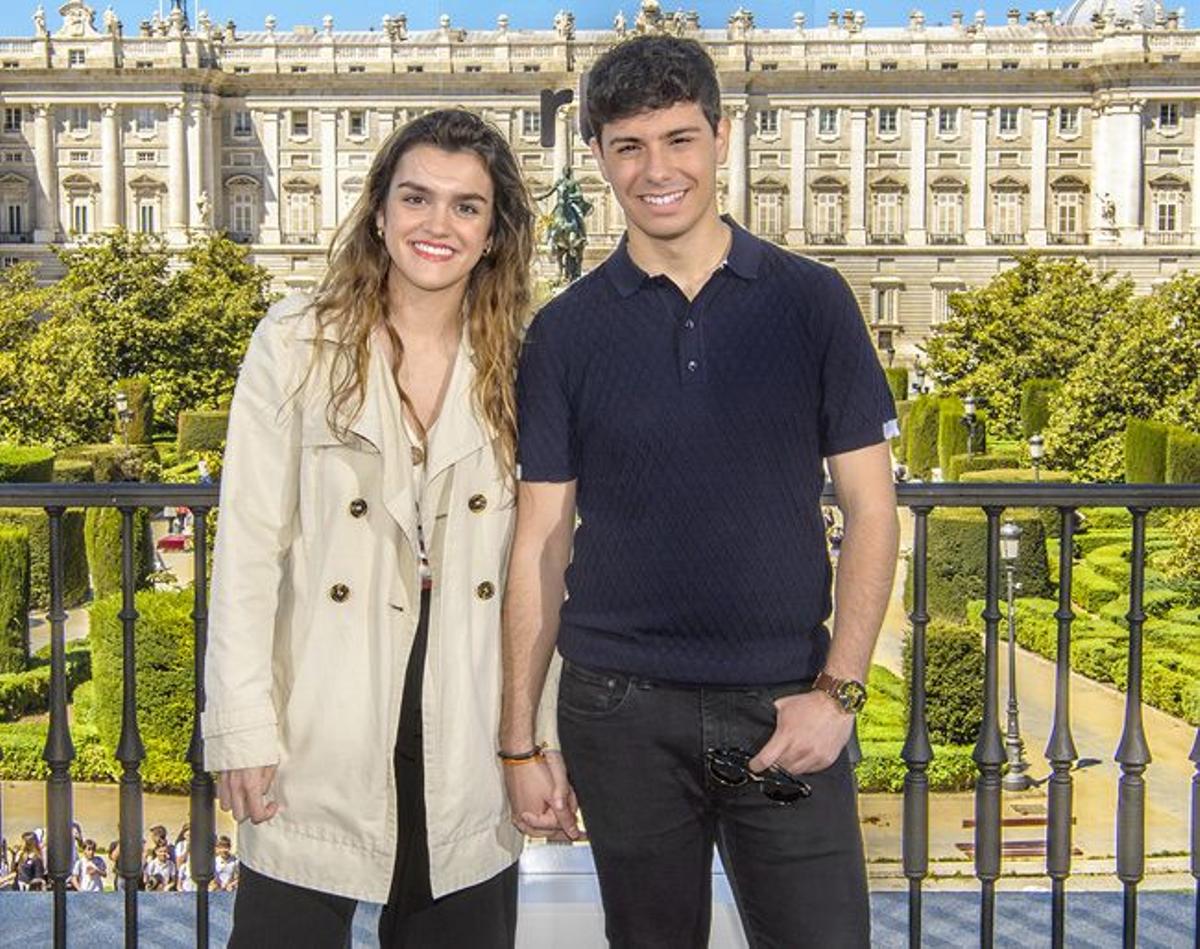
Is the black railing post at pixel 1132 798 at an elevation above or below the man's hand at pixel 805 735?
below

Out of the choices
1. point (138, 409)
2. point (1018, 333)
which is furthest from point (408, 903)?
point (1018, 333)

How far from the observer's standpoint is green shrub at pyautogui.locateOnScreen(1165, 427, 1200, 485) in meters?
18.2

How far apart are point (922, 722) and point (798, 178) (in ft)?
151

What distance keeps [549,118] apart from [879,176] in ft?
135

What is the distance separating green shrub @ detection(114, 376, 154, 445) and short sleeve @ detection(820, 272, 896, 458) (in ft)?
88.7

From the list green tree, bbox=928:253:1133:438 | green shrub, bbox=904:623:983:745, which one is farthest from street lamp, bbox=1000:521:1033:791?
green tree, bbox=928:253:1133:438

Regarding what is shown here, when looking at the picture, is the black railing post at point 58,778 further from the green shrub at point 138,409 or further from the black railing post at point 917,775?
the green shrub at point 138,409

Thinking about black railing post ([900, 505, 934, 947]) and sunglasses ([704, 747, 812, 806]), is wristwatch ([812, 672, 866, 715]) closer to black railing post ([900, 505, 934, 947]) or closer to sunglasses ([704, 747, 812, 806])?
sunglasses ([704, 747, 812, 806])

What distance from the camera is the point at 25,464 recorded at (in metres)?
17.7

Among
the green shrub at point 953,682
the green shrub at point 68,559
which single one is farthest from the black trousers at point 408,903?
the green shrub at point 68,559

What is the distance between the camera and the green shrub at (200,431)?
2792 cm

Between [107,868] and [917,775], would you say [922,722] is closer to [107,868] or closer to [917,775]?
[917,775]

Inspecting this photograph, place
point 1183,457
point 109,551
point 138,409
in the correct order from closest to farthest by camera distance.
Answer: point 109,551 < point 1183,457 < point 138,409

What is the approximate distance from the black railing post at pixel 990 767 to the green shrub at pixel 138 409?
26331mm
